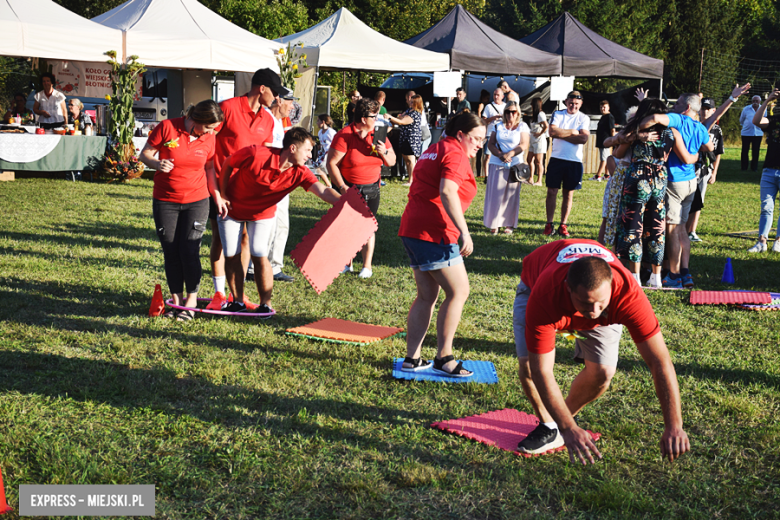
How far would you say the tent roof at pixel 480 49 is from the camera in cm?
1742

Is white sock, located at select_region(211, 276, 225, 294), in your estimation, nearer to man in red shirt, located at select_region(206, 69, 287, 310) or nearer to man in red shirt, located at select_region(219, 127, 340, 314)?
man in red shirt, located at select_region(206, 69, 287, 310)

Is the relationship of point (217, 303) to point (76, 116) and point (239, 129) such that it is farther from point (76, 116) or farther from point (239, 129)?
point (76, 116)

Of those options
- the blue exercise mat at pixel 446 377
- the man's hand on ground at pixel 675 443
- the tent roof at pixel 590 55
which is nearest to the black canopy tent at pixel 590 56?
the tent roof at pixel 590 55

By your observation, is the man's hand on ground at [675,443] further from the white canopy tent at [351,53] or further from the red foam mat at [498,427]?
the white canopy tent at [351,53]

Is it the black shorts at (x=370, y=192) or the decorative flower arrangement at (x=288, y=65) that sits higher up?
the decorative flower arrangement at (x=288, y=65)

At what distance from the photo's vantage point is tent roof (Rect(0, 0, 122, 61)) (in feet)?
41.0

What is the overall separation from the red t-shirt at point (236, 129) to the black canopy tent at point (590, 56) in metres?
14.2

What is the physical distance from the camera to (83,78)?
2181 cm

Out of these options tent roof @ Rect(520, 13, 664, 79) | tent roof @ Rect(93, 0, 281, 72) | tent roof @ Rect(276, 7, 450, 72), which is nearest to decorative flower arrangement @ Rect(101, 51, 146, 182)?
tent roof @ Rect(93, 0, 281, 72)

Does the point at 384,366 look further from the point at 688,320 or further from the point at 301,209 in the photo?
the point at 301,209

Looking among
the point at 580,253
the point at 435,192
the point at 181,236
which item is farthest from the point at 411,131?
the point at 580,253

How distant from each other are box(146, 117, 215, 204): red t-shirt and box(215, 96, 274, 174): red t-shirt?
33 centimetres

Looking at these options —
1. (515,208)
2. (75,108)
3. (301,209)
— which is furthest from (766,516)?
(75,108)

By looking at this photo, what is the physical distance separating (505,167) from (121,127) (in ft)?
29.0
